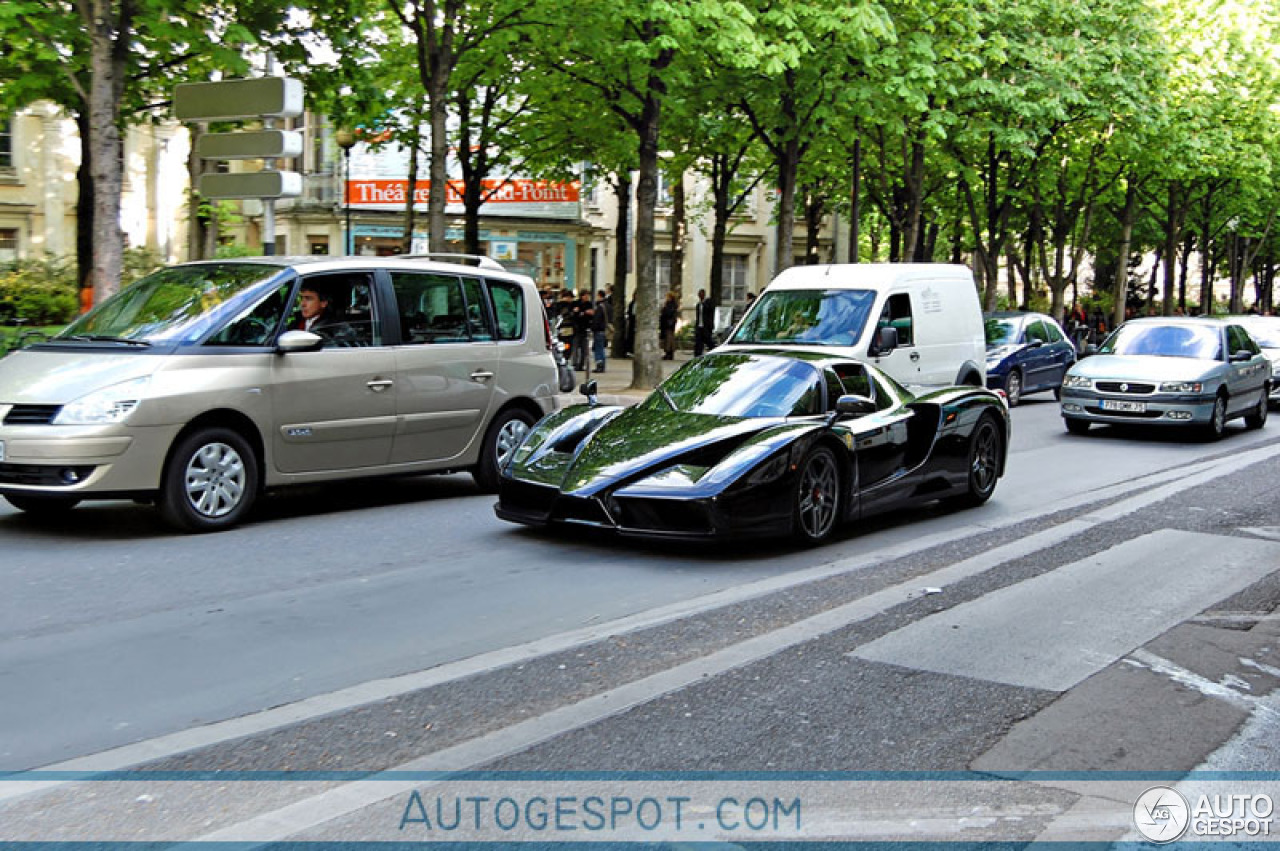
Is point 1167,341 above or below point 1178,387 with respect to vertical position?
above

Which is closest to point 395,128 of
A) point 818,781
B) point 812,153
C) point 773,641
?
point 812,153

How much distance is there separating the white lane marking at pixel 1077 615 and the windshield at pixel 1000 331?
48.6ft

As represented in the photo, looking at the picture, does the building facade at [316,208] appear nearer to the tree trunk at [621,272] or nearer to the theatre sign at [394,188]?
the theatre sign at [394,188]

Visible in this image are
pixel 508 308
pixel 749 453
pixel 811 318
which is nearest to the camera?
pixel 749 453

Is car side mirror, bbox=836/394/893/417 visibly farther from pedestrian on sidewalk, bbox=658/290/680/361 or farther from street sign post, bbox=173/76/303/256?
pedestrian on sidewalk, bbox=658/290/680/361

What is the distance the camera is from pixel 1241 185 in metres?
47.8

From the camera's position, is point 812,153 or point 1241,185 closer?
point 812,153

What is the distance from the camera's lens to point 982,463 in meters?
11.1

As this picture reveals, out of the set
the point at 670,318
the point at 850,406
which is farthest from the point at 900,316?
the point at 670,318

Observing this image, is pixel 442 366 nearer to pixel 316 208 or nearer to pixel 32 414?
pixel 32 414

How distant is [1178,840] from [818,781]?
43.4 inches

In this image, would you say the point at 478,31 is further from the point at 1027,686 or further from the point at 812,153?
the point at 1027,686

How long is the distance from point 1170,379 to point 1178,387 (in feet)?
0.49

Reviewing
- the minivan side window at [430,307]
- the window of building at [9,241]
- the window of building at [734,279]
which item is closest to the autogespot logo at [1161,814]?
the minivan side window at [430,307]
